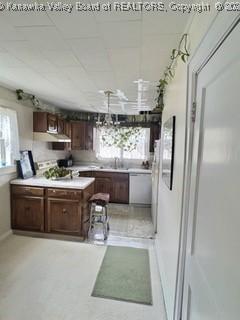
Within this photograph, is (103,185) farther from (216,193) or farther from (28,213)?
(216,193)

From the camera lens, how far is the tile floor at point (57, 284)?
1.90m

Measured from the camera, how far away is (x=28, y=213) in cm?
343

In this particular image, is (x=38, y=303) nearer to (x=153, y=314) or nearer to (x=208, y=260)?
(x=153, y=314)

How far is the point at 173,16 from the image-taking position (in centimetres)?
138

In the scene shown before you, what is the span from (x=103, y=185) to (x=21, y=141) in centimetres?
241

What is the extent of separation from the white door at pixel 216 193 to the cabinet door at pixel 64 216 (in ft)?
7.50

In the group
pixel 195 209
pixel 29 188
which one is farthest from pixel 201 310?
pixel 29 188

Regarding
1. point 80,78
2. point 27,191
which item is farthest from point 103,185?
point 80,78

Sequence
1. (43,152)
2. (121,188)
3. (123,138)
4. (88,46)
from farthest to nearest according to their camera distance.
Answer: (123,138)
(121,188)
(43,152)
(88,46)

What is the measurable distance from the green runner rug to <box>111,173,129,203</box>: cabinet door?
229 centimetres

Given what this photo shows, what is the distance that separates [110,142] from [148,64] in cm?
389

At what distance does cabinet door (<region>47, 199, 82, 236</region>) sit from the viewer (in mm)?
3254

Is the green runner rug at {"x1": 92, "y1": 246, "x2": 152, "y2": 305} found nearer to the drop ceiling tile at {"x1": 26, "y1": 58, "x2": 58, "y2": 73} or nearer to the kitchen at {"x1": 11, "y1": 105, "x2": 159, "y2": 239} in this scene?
the kitchen at {"x1": 11, "y1": 105, "x2": 159, "y2": 239}

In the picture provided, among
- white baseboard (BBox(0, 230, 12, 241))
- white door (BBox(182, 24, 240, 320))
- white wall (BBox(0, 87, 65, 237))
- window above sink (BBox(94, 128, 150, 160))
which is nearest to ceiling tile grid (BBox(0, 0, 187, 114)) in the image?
white wall (BBox(0, 87, 65, 237))
